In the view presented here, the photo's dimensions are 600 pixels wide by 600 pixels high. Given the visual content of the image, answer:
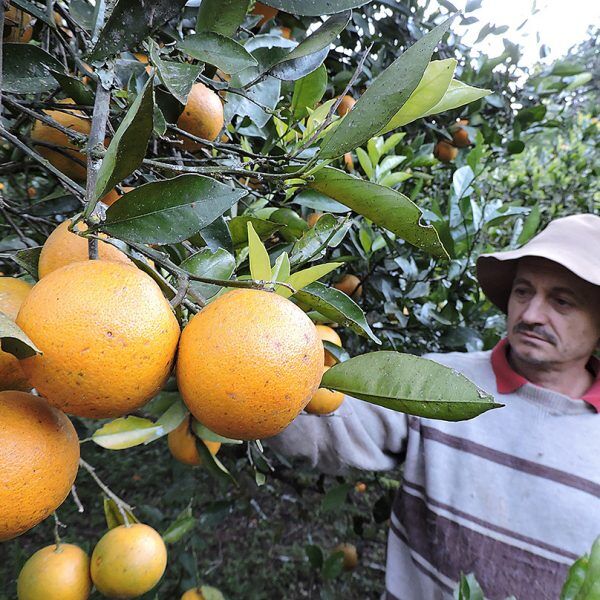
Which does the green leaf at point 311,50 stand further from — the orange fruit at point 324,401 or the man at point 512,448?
the man at point 512,448

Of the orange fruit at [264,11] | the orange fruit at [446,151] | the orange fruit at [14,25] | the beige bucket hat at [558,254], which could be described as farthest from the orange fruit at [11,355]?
the orange fruit at [446,151]

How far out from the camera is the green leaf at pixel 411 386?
455 millimetres

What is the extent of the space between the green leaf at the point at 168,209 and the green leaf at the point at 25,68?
0.38 metres

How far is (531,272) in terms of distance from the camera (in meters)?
1.70

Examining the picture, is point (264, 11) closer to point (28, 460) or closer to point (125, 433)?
point (125, 433)

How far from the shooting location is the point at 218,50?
0.65m

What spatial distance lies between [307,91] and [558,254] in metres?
1.03

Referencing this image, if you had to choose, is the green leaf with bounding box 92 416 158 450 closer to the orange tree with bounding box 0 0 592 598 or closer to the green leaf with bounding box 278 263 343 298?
the orange tree with bounding box 0 0 592 598

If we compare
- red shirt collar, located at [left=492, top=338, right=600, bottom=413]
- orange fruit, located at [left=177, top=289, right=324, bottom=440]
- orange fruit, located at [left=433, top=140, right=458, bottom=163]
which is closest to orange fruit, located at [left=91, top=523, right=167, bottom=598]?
orange fruit, located at [left=177, top=289, right=324, bottom=440]

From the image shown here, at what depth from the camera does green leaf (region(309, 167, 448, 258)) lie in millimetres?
530

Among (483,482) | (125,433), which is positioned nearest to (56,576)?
(125,433)

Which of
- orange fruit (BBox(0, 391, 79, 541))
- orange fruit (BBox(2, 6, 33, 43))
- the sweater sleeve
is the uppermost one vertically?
orange fruit (BBox(2, 6, 33, 43))

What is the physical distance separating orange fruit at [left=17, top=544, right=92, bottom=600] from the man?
0.77m

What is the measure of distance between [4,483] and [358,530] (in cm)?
233
